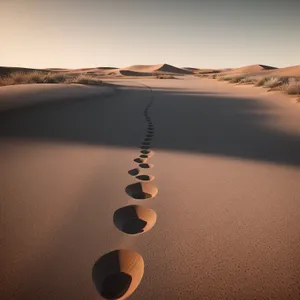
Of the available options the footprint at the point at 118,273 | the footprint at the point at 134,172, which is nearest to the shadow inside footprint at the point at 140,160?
the footprint at the point at 134,172

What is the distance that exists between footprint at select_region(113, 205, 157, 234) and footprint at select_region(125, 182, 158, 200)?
16 cm

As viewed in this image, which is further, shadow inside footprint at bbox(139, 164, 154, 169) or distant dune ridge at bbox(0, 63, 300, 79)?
distant dune ridge at bbox(0, 63, 300, 79)

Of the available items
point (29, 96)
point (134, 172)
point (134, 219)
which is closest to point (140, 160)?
point (134, 172)

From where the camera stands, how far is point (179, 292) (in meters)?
0.74

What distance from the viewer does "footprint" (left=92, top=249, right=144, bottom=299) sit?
2.48ft

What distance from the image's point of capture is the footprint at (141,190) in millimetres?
1396

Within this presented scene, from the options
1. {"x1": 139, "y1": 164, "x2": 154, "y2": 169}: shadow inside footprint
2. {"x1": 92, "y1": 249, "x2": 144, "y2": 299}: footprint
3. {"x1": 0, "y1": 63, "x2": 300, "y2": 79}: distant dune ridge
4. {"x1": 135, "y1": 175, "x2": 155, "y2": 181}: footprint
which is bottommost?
{"x1": 92, "y1": 249, "x2": 144, "y2": 299}: footprint

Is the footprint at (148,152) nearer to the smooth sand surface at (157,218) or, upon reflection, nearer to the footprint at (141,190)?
the smooth sand surface at (157,218)

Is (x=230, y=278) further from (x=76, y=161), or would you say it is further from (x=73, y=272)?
(x=76, y=161)

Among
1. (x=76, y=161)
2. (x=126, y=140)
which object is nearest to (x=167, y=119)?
(x=126, y=140)

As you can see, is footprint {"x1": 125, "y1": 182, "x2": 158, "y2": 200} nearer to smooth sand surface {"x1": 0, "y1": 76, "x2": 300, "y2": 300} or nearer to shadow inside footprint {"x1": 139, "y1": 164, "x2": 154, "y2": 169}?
smooth sand surface {"x1": 0, "y1": 76, "x2": 300, "y2": 300}

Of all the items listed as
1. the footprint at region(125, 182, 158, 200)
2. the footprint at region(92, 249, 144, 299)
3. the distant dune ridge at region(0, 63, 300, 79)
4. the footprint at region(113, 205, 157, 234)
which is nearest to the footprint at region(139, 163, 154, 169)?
the footprint at region(125, 182, 158, 200)

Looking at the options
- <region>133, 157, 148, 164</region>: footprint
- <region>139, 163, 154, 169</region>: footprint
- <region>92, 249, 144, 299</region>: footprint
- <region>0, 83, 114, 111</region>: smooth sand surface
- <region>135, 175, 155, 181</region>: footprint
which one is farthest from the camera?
<region>0, 83, 114, 111</region>: smooth sand surface

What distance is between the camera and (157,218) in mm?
1127
